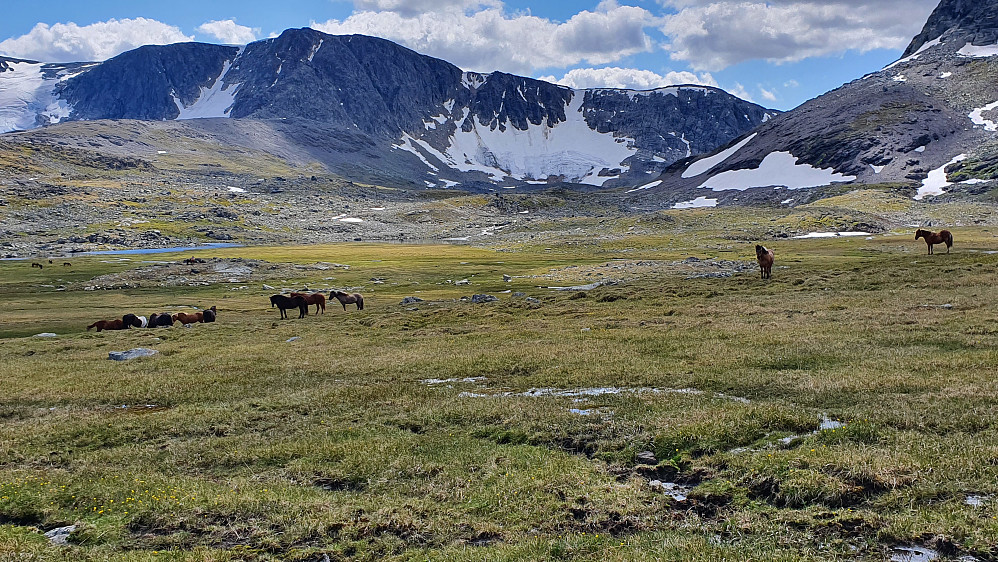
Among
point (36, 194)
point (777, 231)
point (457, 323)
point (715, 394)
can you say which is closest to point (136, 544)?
point (715, 394)

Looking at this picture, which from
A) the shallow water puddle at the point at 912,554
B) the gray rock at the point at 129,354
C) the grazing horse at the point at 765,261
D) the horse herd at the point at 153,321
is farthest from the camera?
the grazing horse at the point at 765,261

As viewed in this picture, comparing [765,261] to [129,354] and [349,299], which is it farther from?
[129,354]

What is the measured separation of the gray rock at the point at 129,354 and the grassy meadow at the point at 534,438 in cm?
79

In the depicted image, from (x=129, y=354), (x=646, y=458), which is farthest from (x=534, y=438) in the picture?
(x=129, y=354)

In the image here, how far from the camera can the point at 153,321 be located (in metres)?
45.5

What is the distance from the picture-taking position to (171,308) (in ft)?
179

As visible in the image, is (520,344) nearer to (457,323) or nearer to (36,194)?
(457,323)

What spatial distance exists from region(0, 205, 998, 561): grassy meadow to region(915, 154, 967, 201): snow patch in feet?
554

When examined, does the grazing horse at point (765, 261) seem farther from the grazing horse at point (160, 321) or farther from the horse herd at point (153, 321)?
the grazing horse at point (160, 321)

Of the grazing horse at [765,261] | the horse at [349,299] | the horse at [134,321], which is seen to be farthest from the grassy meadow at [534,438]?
the horse at [349,299]

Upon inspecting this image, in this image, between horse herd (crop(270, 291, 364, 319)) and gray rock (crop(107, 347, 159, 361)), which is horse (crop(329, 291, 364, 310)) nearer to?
horse herd (crop(270, 291, 364, 319))

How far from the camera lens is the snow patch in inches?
6757

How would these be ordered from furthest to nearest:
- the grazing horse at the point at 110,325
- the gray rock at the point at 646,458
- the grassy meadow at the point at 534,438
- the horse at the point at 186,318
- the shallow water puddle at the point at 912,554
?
the horse at the point at 186,318
the grazing horse at the point at 110,325
the gray rock at the point at 646,458
the grassy meadow at the point at 534,438
the shallow water puddle at the point at 912,554

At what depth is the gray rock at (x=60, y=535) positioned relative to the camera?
10.4 meters
